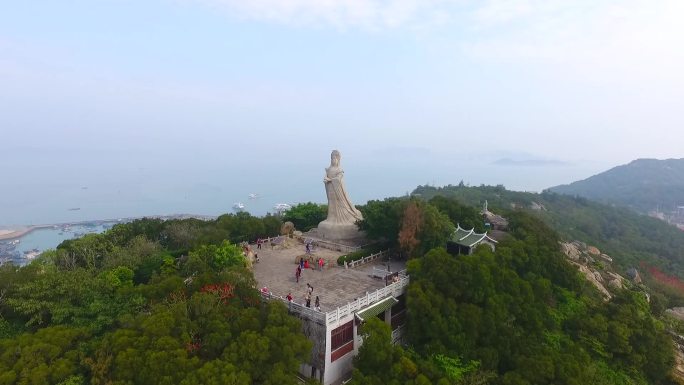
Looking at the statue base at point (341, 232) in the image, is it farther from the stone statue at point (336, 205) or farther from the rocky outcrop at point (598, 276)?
the rocky outcrop at point (598, 276)

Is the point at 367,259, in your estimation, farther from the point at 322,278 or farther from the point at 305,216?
the point at 305,216

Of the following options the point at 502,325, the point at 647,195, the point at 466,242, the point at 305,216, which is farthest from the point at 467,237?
the point at 647,195

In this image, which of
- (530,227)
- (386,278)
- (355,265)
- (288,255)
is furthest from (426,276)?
(530,227)

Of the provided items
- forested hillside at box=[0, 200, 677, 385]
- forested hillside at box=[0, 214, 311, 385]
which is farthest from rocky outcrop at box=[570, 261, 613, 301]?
forested hillside at box=[0, 214, 311, 385]

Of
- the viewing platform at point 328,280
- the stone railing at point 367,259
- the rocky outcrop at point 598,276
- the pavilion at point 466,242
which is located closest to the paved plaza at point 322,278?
the viewing platform at point 328,280

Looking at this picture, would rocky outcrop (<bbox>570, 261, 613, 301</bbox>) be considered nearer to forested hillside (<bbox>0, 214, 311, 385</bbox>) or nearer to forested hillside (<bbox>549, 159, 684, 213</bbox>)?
forested hillside (<bbox>0, 214, 311, 385</bbox>)
